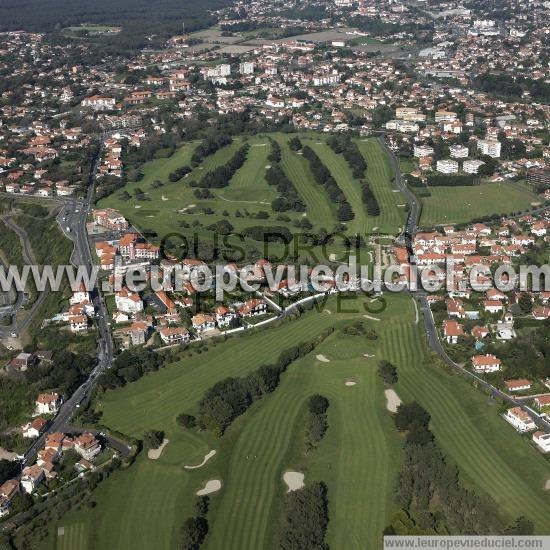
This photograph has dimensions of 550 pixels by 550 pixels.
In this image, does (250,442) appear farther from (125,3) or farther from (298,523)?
(125,3)

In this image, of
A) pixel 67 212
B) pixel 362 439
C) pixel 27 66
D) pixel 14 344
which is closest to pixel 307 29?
pixel 27 66

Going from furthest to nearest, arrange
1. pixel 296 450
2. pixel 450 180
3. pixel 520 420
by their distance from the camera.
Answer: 1. pixel 450 180
2. pixel 520 420
3. pixel 296 450

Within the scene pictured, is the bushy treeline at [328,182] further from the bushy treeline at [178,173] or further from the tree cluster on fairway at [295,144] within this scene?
the bushy treeline at [178,173]

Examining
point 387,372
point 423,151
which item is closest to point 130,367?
point 387,372

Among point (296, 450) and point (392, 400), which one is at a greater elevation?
point (296, 450)

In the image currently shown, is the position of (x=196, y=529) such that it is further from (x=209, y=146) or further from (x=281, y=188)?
(x=209, y=146)

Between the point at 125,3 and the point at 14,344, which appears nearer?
the point at 14,344
